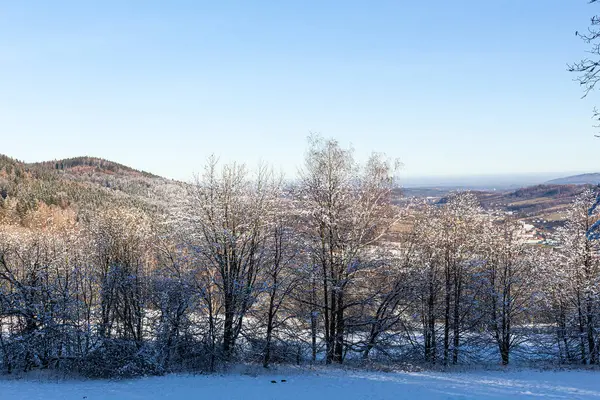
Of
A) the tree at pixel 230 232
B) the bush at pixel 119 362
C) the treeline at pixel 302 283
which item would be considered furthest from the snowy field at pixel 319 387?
the tree at pixel 230 232

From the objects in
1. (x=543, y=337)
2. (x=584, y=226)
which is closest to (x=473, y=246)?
(x=584, y=226)

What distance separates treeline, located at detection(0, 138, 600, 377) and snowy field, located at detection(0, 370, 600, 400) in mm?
1817

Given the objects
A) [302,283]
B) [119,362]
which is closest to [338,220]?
[302,283]

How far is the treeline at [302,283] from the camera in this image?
1878cm

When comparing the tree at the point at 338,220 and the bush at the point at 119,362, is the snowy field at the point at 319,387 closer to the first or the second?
the bush at the point at 119,362

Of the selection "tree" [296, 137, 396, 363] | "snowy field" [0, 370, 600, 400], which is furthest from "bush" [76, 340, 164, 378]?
"tree" [296, 137, 396, 363]

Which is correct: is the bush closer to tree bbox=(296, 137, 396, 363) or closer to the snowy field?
the snowy field

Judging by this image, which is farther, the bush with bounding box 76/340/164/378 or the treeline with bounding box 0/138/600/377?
the treeline with bounding box 0/138/600/377

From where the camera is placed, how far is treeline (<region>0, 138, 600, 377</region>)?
18781 mm

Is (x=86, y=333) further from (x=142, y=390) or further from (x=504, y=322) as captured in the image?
(x=504, y=322)

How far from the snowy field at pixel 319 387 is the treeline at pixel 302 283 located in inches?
71.6

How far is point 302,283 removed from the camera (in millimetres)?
19688

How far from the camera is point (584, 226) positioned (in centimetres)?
2262

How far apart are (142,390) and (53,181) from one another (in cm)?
13957
